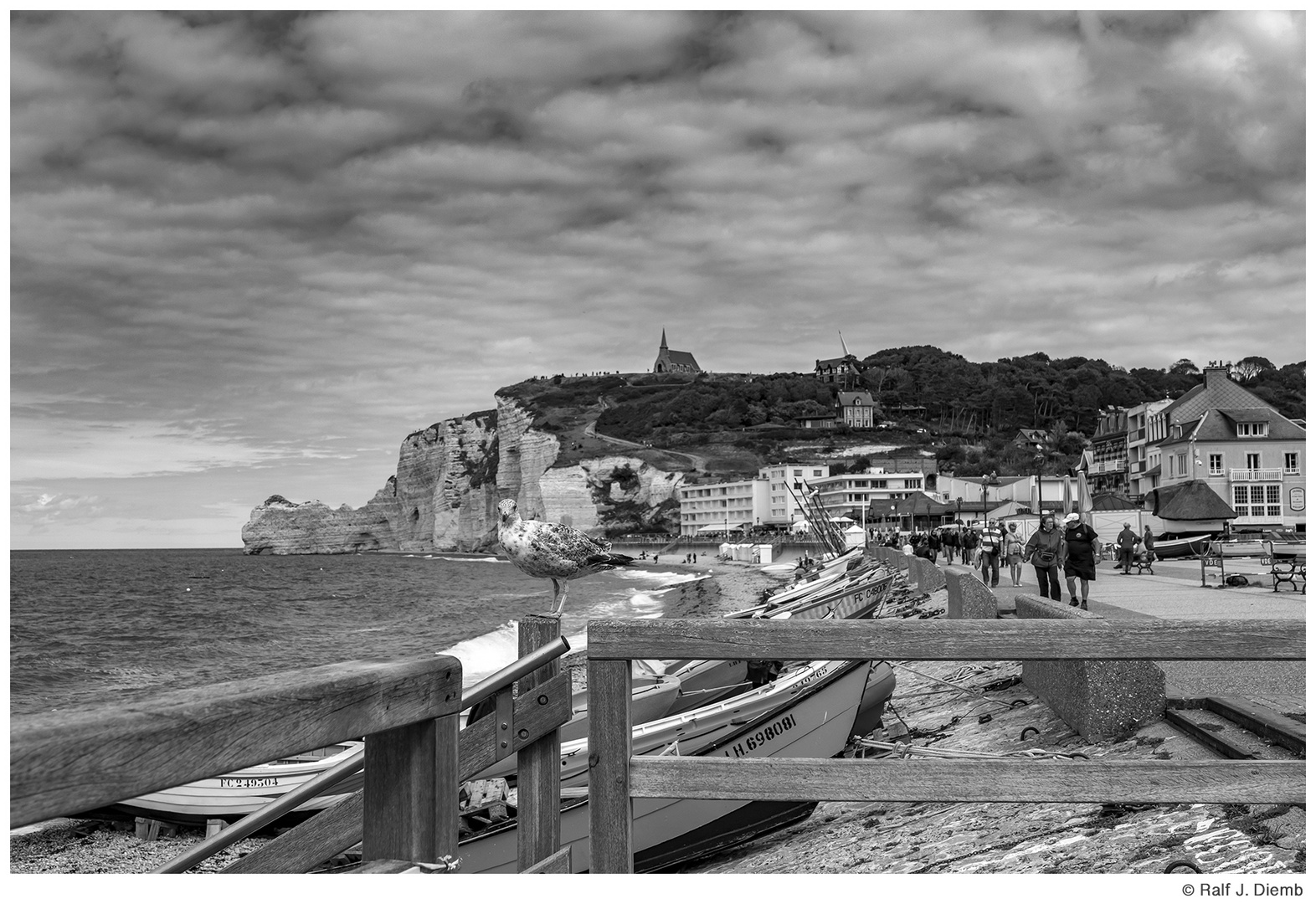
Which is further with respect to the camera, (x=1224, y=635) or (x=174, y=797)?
(x=174, y=797)

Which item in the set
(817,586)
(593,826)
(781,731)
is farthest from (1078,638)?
(817,586)

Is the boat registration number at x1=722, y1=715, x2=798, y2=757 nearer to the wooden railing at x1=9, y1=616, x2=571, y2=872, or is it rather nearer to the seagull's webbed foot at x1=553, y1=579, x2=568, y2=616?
the seagull's webbed foot at x1=553, y1=579, x2=568, y2=616

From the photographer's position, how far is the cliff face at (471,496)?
13825cm

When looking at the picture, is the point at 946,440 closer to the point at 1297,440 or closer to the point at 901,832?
the point at 1297,440

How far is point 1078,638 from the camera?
3268 mm

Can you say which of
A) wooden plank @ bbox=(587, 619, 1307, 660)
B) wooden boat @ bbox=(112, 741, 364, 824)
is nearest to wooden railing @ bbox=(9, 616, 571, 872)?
wooden plank @ bbox=(587, 619, 1307, 660)

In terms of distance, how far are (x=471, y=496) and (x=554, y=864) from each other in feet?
525

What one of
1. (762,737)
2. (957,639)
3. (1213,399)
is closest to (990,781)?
(957,639)

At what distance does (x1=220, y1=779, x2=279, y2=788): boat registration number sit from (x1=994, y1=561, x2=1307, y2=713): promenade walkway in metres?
7.06

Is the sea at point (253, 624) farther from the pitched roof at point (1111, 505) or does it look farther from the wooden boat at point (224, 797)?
the pitched roof at point (1111, 505)

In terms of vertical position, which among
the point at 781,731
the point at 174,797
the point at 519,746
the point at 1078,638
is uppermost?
the point at 1078,638

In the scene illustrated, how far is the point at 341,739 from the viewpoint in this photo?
215cm

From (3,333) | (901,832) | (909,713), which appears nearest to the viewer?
(3,333)
